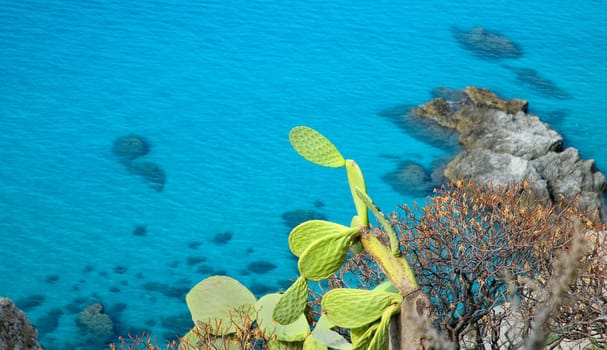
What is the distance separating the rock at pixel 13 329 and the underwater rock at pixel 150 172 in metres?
5.91

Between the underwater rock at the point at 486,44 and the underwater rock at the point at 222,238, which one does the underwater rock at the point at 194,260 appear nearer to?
the underwater rock at the point at 222,238

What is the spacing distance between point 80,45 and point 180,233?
18.9 ft

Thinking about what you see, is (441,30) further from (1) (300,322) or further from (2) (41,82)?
(1) (300,322)

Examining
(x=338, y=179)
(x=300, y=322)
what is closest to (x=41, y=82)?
(x=338, y=179)

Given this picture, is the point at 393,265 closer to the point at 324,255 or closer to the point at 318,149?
the point at 324,255

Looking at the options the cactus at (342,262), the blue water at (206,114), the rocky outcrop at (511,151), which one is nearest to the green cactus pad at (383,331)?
the cactus at (342,262)

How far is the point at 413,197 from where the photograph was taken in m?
11.6

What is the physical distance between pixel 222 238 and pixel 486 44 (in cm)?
803

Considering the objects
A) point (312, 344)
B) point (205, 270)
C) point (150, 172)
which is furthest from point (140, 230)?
point (312, 344)

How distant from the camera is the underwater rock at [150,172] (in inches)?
464

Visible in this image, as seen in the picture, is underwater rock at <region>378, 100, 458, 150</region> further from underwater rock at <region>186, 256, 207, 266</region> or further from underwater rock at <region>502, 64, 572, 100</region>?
underwater rock at <region>186, 256, 207, 266</region>

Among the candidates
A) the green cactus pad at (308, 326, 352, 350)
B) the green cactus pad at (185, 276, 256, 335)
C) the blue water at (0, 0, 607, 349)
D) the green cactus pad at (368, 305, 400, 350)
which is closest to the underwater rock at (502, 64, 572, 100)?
the blue water at (0, 0, 607, 349)

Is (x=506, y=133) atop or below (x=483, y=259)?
below

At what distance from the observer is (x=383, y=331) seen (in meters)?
4.14
